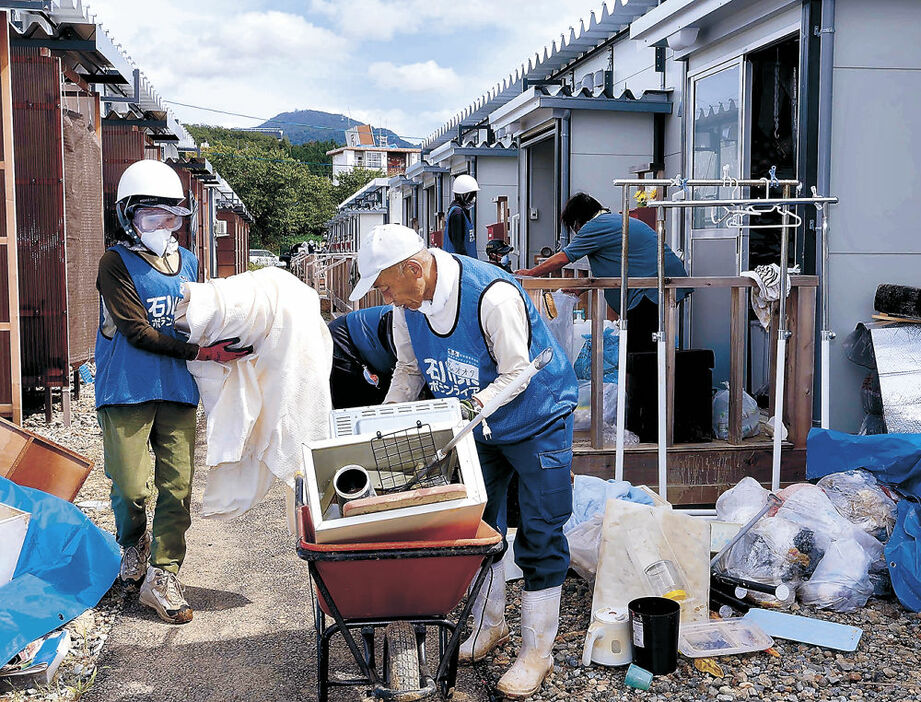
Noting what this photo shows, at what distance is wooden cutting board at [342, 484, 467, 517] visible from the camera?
2.56m

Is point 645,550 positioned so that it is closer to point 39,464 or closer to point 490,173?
point 39,464

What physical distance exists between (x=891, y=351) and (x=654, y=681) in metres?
3.01

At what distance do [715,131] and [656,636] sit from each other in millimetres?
5204

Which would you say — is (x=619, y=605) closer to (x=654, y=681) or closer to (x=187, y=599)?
(x=654, y=681)

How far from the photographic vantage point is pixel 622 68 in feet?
36.3

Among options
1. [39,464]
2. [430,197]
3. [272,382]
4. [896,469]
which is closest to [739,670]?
[896,469]

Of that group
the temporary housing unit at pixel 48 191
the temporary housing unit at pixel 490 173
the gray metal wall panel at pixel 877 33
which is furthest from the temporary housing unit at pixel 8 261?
the temporary housing unit at pixel 490 173

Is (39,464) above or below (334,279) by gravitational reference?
below

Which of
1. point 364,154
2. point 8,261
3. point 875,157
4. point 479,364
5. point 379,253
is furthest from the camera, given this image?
point 364,154

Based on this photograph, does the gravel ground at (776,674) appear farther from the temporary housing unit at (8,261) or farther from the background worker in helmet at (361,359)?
the temporary housing unit at (8,261)

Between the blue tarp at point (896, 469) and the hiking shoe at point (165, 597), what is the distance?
10.6ft

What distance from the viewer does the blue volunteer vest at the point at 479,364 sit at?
3143 millimetres

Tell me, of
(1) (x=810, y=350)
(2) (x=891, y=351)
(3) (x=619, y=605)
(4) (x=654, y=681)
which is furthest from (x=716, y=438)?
(4) (x=654, y=681)

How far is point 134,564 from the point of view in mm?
4211
